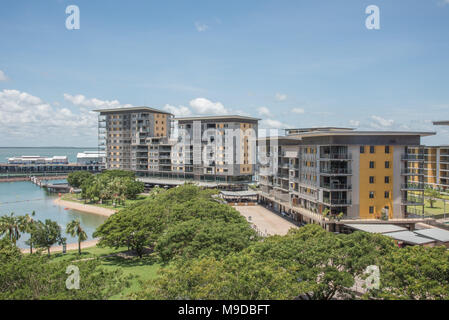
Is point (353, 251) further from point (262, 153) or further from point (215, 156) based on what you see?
point (215, 156)

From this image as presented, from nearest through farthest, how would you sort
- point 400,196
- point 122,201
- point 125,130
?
point 400,196, point 122,201, point 125,130

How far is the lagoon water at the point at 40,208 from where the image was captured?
6123 cm

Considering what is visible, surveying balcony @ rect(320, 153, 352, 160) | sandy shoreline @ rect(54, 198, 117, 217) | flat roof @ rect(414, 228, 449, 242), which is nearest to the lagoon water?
sandy shoreline @ rect(54, 198, 117, 217)

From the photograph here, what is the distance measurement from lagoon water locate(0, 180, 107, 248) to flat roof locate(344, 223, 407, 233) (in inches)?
1570

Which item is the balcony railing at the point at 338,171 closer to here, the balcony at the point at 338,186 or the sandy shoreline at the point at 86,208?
the balcony at the point at 338,186

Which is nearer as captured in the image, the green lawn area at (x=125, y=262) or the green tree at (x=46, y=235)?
the green lawn area at (x=125, y=262)

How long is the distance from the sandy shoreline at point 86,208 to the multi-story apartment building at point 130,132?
25311 millimetres

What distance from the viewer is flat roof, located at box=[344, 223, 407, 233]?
122 ft

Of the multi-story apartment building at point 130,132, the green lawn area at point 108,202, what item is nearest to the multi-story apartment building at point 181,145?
the multi-story apartment building at point 130,132

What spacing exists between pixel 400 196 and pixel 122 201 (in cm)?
6099

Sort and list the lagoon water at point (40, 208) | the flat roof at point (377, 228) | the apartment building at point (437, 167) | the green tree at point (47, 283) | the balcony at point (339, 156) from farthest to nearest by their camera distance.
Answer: the apartment building at point (437, 167) → the lagoon water at point (40, 208) → the balcony at point (339, 156) → the flat roof at point (377, 228) → the green tree at point (47, 283)

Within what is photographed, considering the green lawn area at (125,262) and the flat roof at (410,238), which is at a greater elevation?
the flat roof at (410,238)
